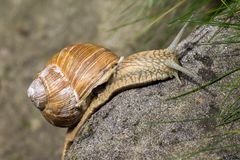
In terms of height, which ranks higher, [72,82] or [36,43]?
[72,82]

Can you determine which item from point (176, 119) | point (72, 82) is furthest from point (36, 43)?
point (176, 119)

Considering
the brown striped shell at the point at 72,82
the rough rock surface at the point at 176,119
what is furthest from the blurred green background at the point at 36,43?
the rough rock surface at the point at 176,119

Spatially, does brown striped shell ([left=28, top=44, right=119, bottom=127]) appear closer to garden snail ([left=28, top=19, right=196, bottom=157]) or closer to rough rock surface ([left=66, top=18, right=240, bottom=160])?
garden snail ([left=28, top=19, right=196, bottom=157])

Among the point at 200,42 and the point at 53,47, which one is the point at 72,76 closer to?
the point at 200,42

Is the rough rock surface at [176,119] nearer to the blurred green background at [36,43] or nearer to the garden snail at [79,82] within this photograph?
the garden snail at [79,82]

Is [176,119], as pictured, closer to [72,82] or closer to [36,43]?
[72,82]

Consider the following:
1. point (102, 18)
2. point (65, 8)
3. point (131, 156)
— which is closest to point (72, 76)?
point (131, 156)

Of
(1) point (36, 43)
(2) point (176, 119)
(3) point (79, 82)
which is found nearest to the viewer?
(2) point (176, 119)
